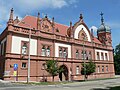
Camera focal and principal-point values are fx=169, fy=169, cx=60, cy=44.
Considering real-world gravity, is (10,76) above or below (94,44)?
below

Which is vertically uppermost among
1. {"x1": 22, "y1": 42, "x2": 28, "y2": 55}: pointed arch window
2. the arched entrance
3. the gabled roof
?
the gabled roof

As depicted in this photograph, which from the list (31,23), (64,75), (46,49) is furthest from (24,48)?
(64,75)

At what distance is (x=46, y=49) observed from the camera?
37.0 metres

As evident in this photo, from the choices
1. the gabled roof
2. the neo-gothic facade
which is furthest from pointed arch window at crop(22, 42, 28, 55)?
the gabled roof

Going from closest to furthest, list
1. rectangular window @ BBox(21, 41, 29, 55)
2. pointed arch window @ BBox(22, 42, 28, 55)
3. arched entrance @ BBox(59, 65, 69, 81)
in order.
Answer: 1. rectangular window @ BBox(21, 41, 29, 55)
2. pointed arch window @ BBox(22, 42, 28, 55)
3. arched entrance @ BBox(59, 65, 69, 81)

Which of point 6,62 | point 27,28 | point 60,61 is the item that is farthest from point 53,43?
point 6,62

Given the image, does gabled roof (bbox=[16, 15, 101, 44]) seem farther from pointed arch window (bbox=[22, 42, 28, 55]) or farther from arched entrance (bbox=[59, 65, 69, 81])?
arched entrance (bbox=[59, 65, 69, 81])

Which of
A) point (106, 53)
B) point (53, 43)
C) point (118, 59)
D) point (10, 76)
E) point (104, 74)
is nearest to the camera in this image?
point (10, 76)

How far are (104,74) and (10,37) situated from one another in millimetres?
32261

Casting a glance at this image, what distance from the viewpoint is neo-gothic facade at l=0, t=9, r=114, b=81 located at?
3177 centimetres

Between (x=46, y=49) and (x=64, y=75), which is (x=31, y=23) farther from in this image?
(x=64, y=75)

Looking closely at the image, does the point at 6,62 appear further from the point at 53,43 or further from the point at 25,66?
the point at 53,43

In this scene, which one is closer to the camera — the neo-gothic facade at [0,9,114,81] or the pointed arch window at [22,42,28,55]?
the neo-gothic facade at [0,9,114,81]

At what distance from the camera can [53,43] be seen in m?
38.4
